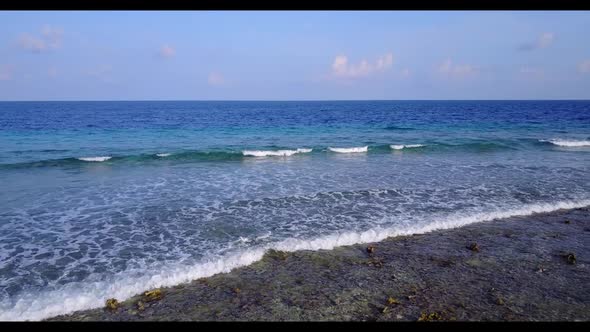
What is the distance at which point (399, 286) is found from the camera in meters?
6.75

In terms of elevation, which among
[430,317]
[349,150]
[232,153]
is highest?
[232,153]

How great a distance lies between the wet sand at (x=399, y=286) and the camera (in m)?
5.91

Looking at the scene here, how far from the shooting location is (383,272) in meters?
7.30

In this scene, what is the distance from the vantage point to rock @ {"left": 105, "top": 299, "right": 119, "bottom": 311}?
20.2 ft

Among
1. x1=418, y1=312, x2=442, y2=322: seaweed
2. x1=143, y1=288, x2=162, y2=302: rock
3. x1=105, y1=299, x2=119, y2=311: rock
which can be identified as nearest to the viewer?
x1=418, y1=312, x2=442, y2=322: seaweed

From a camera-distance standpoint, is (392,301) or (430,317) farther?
(392,301)

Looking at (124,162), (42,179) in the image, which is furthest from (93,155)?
(42,179)

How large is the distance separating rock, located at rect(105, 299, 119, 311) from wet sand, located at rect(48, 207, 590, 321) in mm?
80

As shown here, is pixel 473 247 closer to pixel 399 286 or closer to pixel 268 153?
pixel 399 286

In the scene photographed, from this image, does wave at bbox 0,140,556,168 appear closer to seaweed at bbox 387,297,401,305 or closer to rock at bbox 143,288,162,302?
rock at bbox 143,288,162,302

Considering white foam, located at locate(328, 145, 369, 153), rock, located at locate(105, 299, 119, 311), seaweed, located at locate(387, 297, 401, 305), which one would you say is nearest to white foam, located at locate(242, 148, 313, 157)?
white foam, located at locate(328, 145, 369, 153)

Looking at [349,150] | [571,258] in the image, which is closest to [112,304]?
[571,258]

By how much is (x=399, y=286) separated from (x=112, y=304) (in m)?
5.24

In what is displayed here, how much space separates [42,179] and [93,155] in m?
7.07
